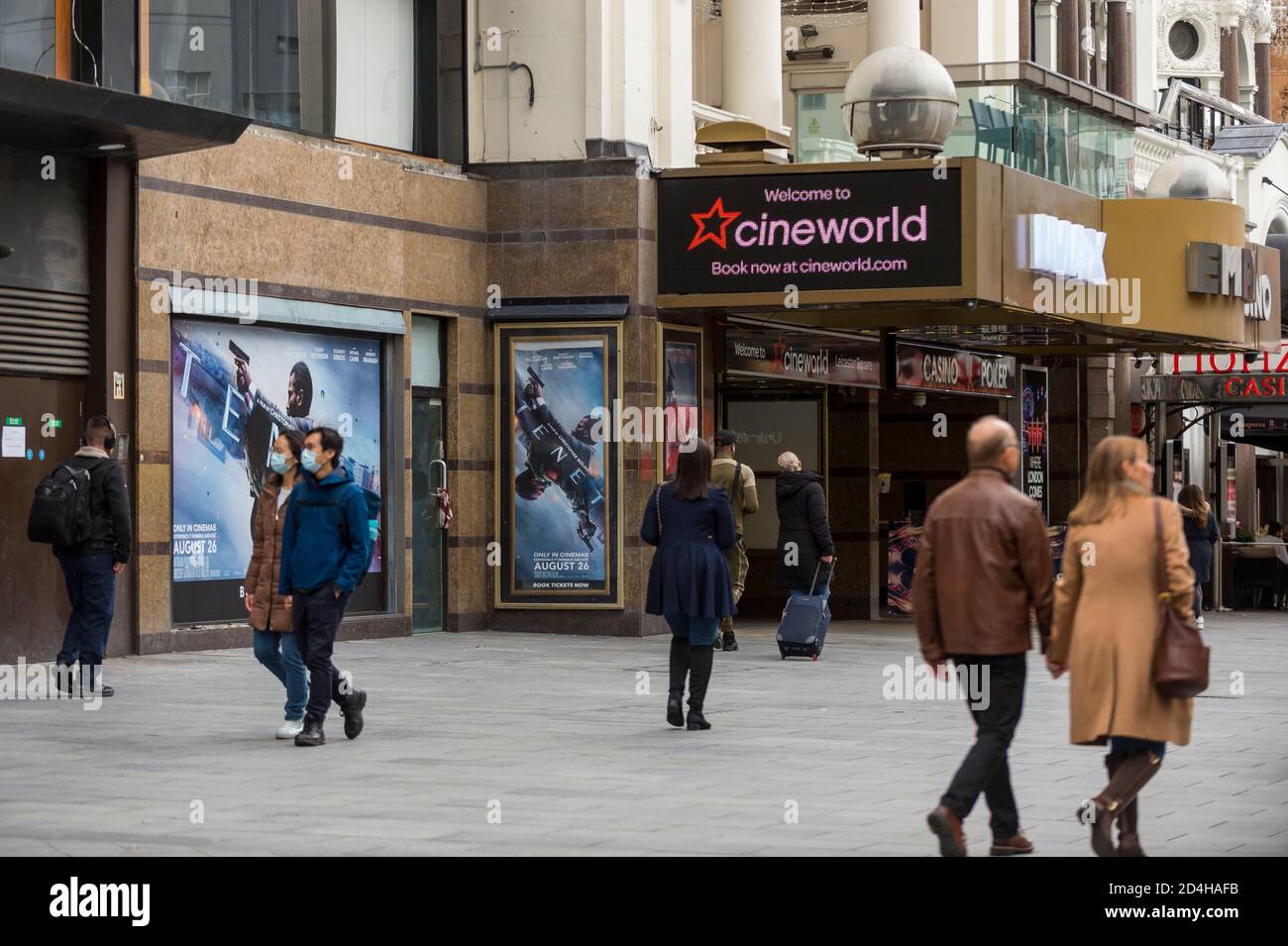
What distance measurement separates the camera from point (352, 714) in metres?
12.0

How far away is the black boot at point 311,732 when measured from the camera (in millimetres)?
11672

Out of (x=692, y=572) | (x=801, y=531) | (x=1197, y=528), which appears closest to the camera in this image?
(x=692, y=572)

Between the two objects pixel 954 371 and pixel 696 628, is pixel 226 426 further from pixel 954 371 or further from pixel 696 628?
pixel 954 371

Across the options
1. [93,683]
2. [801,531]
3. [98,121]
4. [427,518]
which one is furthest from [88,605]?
[427,518]

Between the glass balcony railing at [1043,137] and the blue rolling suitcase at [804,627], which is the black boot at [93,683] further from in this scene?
the glass balcony railing at [1043,137]

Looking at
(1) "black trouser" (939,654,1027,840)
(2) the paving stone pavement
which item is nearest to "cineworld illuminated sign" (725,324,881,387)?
(2) the paving stone pavement

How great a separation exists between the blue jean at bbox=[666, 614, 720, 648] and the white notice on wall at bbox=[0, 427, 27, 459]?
6082 mm

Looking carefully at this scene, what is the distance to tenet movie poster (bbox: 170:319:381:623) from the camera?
17.6 meters

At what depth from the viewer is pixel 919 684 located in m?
16.0

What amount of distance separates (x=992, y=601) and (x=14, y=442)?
33.1 feet

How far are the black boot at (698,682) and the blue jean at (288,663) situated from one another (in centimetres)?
224
